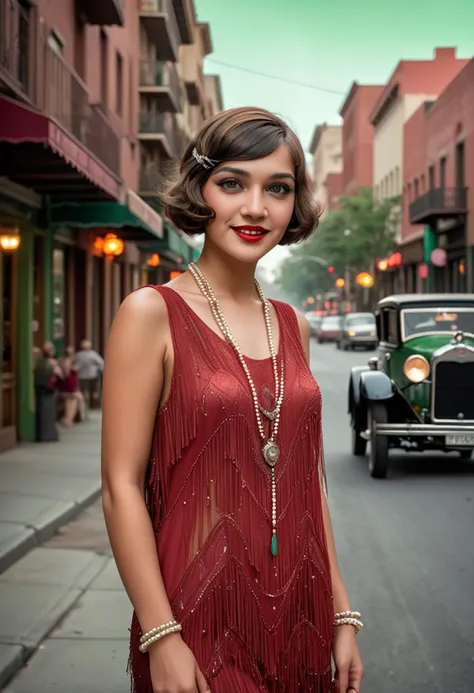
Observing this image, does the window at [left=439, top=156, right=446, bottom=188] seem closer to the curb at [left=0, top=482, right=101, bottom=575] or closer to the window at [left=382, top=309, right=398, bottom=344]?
the window at [left=382, top=309, right=398, bottom=344]

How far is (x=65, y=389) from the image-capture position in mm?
18250

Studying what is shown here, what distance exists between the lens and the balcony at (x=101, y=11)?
20203 mm

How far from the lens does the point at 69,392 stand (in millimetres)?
18250

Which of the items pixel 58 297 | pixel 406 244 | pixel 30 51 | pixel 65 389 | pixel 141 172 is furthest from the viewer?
pixel 406 244

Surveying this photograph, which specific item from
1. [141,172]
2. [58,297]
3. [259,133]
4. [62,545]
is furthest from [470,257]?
[259,133]

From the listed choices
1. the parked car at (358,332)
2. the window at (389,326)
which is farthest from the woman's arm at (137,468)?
the parked car at (358,332)

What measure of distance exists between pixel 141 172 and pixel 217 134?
1285 inches

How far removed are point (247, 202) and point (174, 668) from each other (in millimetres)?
1001

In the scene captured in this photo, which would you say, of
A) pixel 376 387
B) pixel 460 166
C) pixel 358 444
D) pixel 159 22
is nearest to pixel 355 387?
pixel 358 444

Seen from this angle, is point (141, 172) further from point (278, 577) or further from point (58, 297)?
point (278, 577)

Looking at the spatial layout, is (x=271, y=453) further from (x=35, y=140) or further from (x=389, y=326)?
(x=389, y=326)

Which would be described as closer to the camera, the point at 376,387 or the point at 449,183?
the point at 376,387

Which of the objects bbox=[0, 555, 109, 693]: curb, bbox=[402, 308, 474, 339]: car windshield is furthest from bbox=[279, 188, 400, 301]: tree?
bbox=[0, 555, 109, 693]: curb

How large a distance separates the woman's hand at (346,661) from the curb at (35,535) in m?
5.25
